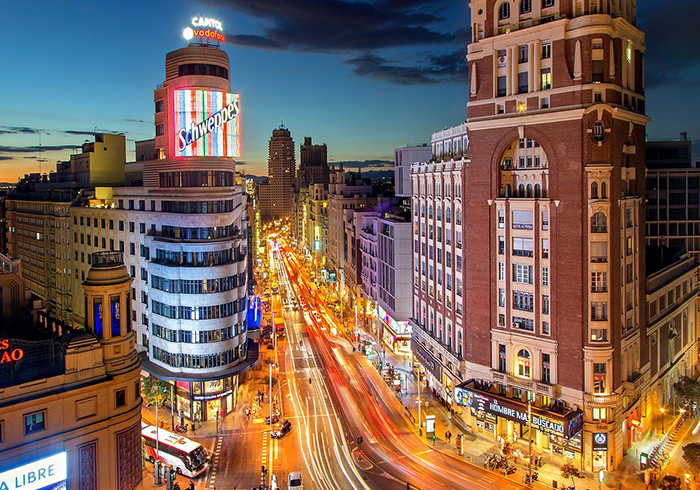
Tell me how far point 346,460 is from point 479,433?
17.8 meters

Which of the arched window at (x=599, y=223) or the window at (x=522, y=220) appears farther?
the window at (x=522, y=220)

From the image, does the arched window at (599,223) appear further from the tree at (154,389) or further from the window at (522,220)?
the tree at (154,389)

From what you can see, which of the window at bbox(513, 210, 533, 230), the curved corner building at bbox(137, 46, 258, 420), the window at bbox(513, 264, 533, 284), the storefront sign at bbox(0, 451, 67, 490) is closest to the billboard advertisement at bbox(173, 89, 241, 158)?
the curved corner building at bbox(137, 46, 258, 420)

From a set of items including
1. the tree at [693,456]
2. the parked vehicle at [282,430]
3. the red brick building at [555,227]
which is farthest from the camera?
the parked vehicle at [282,430]

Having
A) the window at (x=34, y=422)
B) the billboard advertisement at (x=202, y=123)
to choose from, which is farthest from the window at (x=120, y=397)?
the billboard advertisement at (x=202, y=123)

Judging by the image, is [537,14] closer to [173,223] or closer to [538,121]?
[538,121]

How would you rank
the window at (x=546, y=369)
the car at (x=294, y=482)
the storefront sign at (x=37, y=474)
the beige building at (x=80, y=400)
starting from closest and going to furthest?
1. the storefront sign at (x=37, y=474)
2. the beige building at (x=80, y=400)
3. the car at (x=294, y=482)
4. the window at (x=546, y=369)

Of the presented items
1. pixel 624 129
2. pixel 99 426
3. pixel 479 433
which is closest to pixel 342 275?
pixel 479 433

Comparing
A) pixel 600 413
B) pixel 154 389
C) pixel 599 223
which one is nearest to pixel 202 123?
pixel 154 389

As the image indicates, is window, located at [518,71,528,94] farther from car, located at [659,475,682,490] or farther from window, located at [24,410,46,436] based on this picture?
window, located at [24,410,46,436]

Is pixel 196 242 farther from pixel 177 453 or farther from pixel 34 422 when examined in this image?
pixel 34 422

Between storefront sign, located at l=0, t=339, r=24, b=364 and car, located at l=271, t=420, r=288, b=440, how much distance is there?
3740cm

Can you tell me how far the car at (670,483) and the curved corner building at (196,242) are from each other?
5307cm

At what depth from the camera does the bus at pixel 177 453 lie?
59906 millimetres
